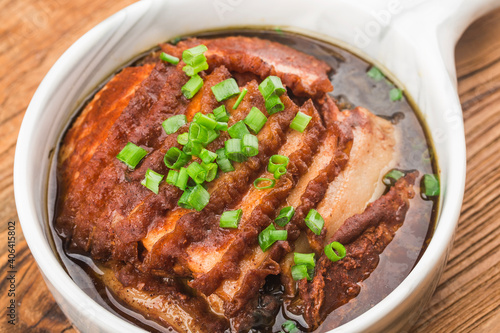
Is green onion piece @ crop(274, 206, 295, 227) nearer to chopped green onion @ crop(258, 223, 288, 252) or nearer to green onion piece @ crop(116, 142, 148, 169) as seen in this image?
chopped green onion @ crop(258, 223, 288, 252)

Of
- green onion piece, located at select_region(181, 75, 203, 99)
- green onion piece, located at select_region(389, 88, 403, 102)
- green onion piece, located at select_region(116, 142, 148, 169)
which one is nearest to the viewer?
green onion piece, located at select_region(116, 142, 148, 169)

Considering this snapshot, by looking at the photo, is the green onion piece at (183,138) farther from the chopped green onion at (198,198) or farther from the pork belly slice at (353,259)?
the pork belly slice at (353,259)

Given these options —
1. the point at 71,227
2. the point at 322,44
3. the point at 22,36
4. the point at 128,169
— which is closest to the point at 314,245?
the point at 128,169

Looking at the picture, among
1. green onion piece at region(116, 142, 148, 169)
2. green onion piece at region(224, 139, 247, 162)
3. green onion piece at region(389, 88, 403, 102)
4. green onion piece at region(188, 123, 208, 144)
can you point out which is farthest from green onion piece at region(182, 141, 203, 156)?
green onion piece at region(389, 88, 403, 102)

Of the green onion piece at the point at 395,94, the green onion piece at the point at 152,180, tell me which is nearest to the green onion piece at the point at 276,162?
the green onion piece at the point at 152,180

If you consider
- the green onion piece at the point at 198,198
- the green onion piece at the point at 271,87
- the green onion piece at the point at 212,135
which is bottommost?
the green onion piece at the point at 198,198
